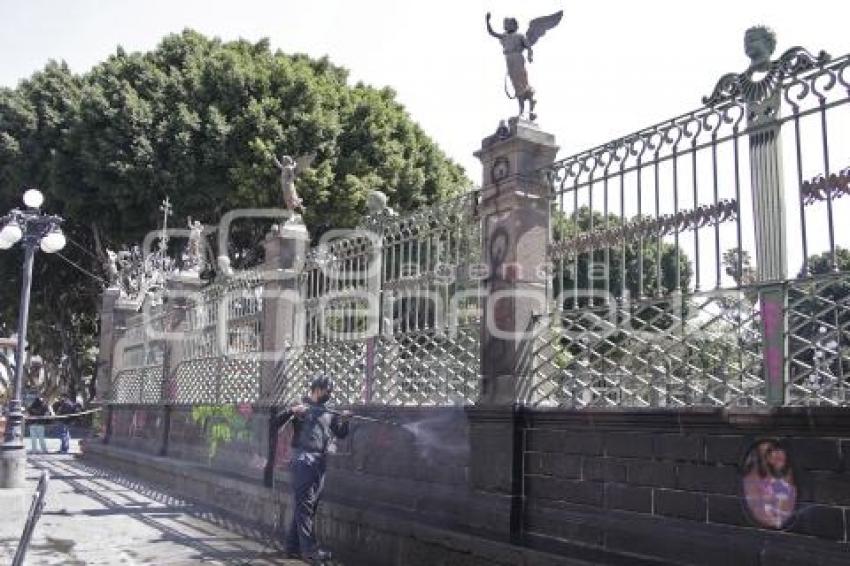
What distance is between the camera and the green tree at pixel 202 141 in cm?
2211

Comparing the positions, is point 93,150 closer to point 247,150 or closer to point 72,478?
point 247,150

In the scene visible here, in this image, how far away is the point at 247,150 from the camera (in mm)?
22328

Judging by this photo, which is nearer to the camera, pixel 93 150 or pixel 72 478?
pixel 72 478

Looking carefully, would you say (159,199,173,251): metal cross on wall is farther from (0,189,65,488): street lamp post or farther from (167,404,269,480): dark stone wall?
(167,404,269,480): dark stone wall

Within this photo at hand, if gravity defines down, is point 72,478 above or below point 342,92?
below

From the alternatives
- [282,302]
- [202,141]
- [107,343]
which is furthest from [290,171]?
[202,141]

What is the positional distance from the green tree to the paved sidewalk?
10.7m

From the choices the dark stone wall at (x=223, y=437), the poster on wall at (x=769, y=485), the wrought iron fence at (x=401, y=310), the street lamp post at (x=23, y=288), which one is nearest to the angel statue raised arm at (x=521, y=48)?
the wrought iron fence at (x=401, y=310)

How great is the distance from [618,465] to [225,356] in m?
8.09

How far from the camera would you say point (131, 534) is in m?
9.45

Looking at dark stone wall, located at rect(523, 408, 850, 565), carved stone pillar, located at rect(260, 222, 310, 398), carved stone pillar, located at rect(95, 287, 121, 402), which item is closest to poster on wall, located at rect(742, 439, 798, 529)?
dark stone wall, located at rect(523, 408, 850, 565)

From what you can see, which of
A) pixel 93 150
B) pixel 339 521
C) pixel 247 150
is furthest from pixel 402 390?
pixel 93 150

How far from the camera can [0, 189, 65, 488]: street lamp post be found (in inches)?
510

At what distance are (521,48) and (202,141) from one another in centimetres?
1678
